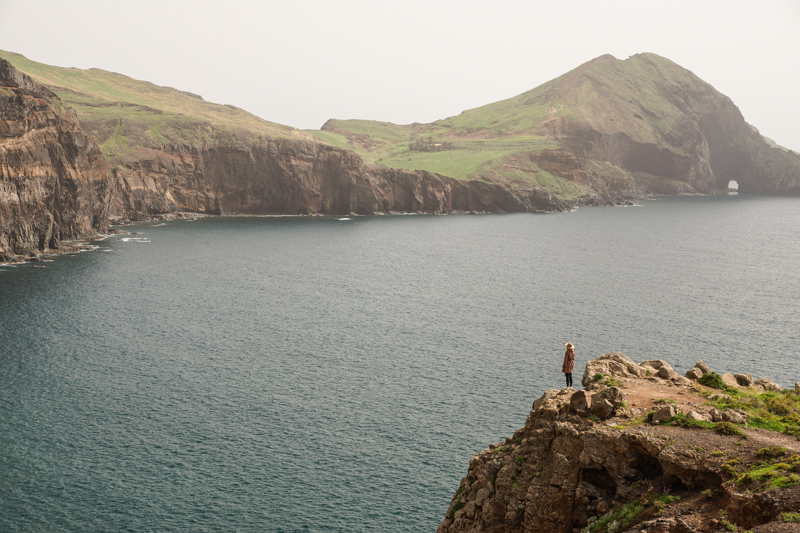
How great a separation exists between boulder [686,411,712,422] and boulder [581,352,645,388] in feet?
24.8

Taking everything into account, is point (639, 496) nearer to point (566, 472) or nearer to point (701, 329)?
point (566, 472)

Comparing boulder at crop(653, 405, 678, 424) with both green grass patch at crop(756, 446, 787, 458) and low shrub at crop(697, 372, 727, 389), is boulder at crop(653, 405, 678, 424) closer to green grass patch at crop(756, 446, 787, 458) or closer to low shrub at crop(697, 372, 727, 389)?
green grass patch at crop(756, 446, 787, 458)

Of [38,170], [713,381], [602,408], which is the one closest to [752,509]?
[602,408]

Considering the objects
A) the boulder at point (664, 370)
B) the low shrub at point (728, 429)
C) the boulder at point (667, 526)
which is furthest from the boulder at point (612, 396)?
the boulder at point (667, 526)

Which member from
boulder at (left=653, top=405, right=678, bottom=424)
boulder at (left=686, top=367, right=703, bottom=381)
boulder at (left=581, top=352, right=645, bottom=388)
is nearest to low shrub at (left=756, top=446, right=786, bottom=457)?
boulder at (left=653, top=405, right=678, bottom=424)

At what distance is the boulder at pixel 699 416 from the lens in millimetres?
28731

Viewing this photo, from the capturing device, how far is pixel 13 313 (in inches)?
3858

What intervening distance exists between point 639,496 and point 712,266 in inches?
5173

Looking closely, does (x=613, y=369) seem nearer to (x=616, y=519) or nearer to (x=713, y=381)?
(x=713, y=381)

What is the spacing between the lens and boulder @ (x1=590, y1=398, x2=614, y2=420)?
1220 inches

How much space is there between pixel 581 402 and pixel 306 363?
2101 inches

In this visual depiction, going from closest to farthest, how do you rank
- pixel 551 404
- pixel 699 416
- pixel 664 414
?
1. pixel 699 416
2. pixel 664 414
3. pixel 551 404

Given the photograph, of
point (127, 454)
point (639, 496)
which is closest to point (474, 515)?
point (639, 496)

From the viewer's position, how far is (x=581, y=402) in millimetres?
32094
